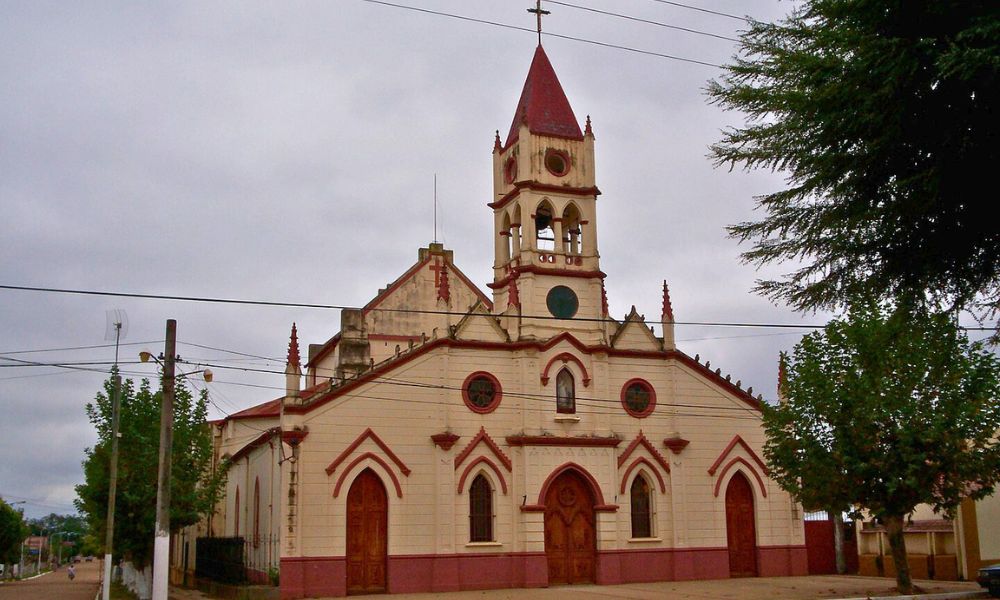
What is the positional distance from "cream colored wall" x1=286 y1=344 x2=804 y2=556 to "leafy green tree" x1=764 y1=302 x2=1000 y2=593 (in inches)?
278

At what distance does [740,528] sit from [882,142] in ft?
96.9

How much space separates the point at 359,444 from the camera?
108ft

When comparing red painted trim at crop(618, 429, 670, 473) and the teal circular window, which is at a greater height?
the teal circular window

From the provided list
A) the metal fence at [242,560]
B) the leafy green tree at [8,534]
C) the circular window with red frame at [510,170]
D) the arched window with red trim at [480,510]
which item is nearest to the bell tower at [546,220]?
the circular window with red frame at [510,170]

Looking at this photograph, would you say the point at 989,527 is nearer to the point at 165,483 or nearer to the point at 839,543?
the point at 839,543

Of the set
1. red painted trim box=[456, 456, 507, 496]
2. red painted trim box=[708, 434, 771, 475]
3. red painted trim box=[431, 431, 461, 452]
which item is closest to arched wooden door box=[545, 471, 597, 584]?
red painted trim box=[456, 456, 507, 496]

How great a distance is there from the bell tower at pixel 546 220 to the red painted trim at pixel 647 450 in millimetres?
3869

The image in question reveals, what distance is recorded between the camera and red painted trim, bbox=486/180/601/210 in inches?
1464

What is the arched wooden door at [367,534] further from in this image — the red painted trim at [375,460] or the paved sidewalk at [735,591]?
the paved sidewalk at [735,591]

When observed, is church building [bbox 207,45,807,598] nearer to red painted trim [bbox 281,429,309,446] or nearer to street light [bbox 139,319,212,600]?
red painted trim [bbox 281,429,309,446]

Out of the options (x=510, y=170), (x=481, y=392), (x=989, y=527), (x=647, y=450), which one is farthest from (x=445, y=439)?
(x=989, y=527)

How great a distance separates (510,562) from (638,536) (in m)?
5.19

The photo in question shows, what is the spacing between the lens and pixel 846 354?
30.3m

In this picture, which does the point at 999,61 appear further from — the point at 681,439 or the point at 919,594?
the point at 681,439
